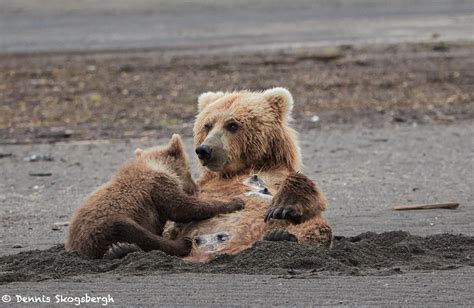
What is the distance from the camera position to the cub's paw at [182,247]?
7.18 m

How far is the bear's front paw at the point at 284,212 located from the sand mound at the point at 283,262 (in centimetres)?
20

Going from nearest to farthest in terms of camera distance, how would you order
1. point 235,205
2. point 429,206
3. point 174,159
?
point 235,205, point 174,159, point 429,206

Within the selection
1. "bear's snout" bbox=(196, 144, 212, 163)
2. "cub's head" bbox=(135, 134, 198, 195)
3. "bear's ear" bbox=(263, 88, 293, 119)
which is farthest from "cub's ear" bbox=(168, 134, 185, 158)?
"bear's ear" bbox=(263, 88, 293, 119)

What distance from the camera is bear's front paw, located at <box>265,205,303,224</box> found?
23.1 feet

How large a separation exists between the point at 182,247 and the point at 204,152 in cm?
74

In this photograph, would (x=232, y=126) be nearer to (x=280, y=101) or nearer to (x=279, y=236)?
(x=280, y=101)

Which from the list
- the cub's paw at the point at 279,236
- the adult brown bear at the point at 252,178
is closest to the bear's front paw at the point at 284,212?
the adult brown bear at the point at 252,178

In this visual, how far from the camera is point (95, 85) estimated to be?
1850 cm

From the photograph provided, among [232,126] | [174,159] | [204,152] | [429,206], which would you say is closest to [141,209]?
[174,159]

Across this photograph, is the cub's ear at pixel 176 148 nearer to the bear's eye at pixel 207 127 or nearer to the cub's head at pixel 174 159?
the cub's head at pixel 174 159

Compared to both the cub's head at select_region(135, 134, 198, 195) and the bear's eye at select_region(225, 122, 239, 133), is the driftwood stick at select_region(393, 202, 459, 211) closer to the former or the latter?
the bear's eye at select_region(225, 122, 239, 133)

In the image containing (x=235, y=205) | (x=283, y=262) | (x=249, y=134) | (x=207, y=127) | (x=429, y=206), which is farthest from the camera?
(x=429, y=206)

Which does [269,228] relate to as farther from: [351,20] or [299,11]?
[299,11]

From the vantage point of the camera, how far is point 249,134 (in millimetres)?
7898
